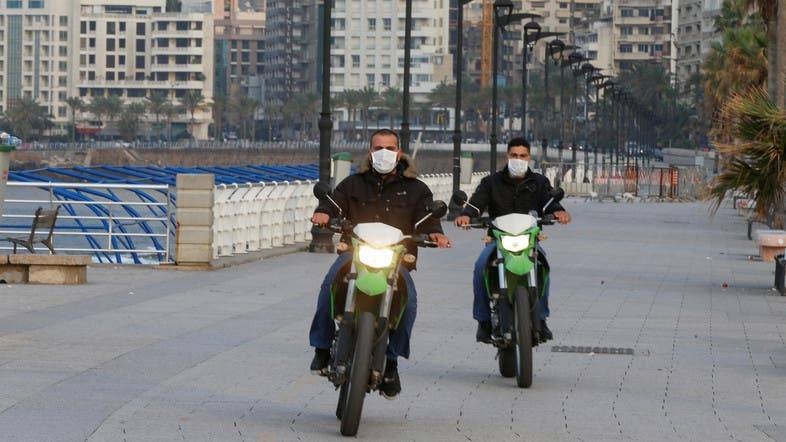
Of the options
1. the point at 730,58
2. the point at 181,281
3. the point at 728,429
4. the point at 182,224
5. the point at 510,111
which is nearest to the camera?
the point at 728,429

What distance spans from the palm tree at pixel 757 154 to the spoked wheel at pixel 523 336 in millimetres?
10760

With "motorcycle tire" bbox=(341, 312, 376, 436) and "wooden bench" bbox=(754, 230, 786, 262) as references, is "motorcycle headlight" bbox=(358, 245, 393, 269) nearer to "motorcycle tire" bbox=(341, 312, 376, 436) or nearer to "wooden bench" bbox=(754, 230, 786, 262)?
"motorcycle tire" bbox=(341, 312, 376, 436)

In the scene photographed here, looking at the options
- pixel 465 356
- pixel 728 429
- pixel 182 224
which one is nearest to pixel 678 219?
pixel 182 224

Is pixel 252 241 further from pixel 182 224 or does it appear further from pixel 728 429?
pixel 728 429

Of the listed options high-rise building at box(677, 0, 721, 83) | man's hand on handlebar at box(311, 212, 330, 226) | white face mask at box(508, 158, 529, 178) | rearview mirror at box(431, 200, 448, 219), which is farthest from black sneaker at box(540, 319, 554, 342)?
high-rise building at box(677, 0, 721, 83)

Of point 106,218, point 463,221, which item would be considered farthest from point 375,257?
point 106,218

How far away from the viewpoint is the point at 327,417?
10.6 m

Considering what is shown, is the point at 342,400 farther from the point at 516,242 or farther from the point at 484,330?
the point at 484,330

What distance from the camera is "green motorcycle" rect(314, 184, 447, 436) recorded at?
981cm

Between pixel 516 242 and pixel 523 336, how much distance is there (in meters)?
0.60

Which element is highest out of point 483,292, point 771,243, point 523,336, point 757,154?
point 757,154

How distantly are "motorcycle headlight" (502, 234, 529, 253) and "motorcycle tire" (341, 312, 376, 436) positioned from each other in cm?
239

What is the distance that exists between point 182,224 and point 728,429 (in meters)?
13.6

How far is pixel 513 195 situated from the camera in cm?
1278
